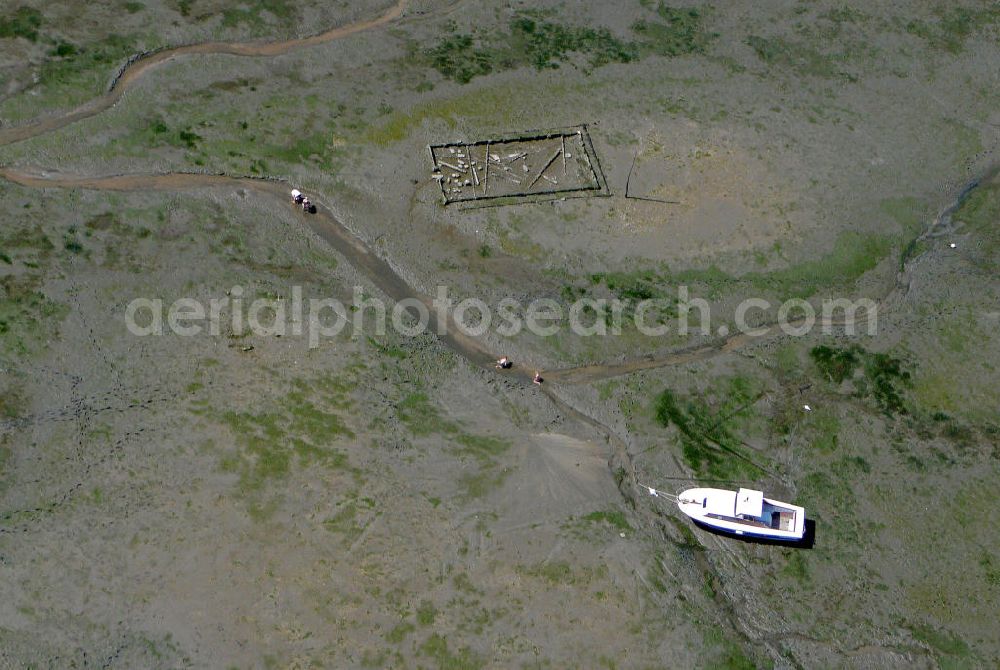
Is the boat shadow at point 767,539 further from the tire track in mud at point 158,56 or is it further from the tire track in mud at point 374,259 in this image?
the tire track in mud at point 158,56

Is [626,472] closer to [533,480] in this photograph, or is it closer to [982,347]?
[533,480]

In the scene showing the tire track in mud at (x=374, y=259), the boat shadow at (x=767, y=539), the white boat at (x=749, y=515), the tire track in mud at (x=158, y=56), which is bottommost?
the boat shadow at (x=767, y=539)

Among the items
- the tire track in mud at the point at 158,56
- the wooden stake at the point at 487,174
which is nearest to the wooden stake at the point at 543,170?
the wooden stake at the point at 487,174

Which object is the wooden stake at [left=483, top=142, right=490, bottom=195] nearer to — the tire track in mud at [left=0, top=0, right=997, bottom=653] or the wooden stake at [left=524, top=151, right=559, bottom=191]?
the wooden stake at [left=524, top=151, right=559, bottom=191]

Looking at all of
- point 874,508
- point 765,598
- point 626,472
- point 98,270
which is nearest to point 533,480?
point 626,472

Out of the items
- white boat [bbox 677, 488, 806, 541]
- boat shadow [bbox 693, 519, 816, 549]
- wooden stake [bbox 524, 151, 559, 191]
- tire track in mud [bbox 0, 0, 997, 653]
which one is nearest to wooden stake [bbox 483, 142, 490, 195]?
wooden stake [bbox 524, 151, 559, 191]

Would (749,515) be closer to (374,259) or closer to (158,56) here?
(374,259)
